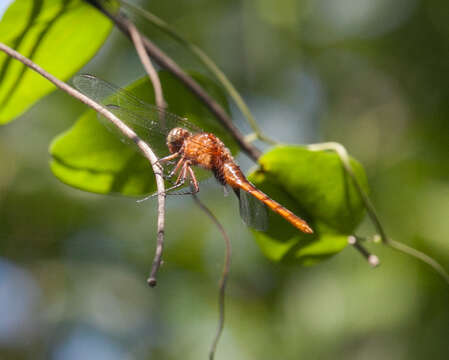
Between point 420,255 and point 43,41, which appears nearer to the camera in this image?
point 43,41

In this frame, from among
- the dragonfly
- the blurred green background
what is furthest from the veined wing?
the blurred green background

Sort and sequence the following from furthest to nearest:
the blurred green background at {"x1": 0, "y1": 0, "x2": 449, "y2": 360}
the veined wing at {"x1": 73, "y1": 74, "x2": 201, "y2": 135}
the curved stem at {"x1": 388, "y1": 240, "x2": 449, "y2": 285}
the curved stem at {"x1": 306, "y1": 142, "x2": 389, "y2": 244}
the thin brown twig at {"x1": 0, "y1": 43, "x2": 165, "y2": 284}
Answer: the blurred green background at {"x1": 0, "y1": 0, "x2": 449, "y2": 360} < the curved stem at {"x1": 388, "y1": 240, "x2": 449, "y2": 285} < the curved stem at {"x1": 306, "y1": 142, "x2": 389, "y2": 244} < the veined wing at {"x1": 73, "y1": 74, "x2": 201, "y2": 135} < the thin brown twig at {"x1": 0, "y1": 43, "x2": 165, "y2": 284}

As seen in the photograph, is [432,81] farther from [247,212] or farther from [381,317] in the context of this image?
[247,212]

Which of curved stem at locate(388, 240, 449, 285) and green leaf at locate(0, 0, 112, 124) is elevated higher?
green leaf at locate(0, 0, 112, 124)

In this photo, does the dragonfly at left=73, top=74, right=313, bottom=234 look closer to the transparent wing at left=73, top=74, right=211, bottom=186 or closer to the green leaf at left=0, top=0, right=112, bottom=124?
the transparent wing at left=73, top=74, right=211, bottom=186

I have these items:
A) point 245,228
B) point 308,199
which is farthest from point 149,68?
point 245,228

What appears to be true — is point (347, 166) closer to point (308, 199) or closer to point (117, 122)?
point (308, 199)
